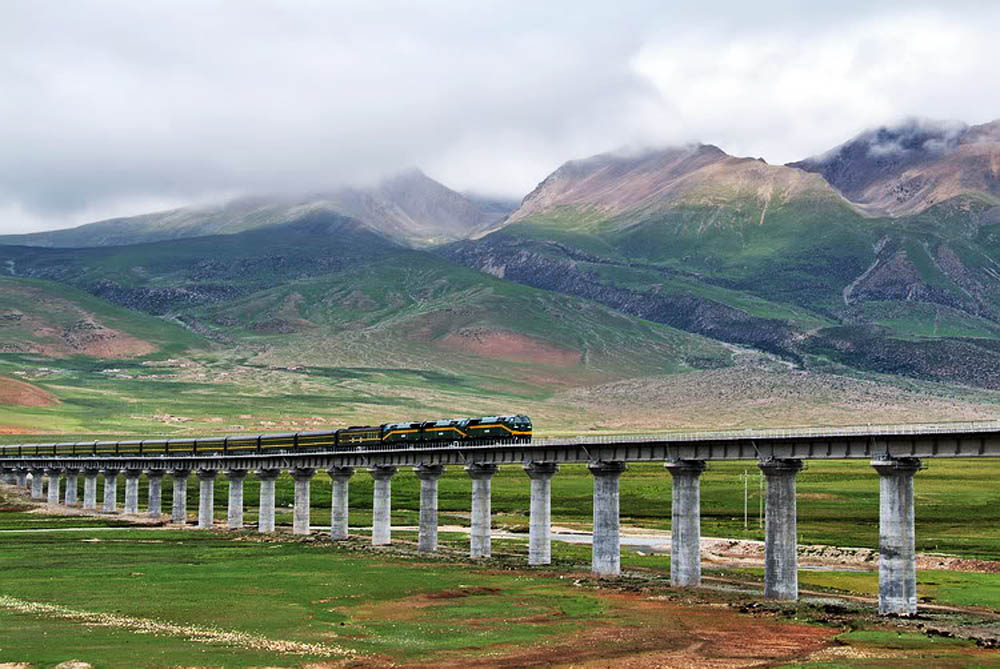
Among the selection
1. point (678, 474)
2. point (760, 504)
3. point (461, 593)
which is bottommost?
point (461, 593)

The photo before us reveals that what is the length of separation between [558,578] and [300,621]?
3151 centimetres

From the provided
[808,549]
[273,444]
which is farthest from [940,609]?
[273,444]

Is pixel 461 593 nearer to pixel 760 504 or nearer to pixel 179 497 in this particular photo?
pixel 760 504

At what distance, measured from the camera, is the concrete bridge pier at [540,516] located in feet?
369

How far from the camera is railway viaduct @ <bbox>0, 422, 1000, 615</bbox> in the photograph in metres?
81.9

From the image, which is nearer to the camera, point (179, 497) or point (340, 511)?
point (340, 511)

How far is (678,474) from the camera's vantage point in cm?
10125

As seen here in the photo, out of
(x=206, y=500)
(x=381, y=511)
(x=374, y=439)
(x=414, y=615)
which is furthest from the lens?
(x=206, y=500)

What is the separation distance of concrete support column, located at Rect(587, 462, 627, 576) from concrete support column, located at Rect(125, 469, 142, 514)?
98.2 m

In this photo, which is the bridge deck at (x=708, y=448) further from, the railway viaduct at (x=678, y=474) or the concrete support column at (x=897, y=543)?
the concrete support column at (x=897, y=543)

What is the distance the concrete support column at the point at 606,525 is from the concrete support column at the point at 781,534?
52.1 feet

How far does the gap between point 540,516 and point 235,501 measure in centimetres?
6121

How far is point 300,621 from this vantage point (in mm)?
76938

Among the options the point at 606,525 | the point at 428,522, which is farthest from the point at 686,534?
the point at 428,522
